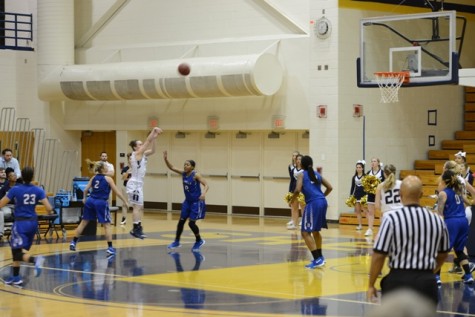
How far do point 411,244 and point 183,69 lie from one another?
64.0 feet

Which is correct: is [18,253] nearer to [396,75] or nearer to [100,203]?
[100,203]

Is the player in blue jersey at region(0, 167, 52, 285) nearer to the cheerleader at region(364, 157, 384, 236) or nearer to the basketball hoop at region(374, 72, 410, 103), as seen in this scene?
the cheerleader at region(364, 157, 384, 236)

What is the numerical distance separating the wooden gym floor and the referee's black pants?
4.17 metres

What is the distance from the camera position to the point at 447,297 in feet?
40.7

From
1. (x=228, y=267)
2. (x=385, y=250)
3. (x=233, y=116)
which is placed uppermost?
(x=233, y=116)

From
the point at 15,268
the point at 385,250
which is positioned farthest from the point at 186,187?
the point at 385,250

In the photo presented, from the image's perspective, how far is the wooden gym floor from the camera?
11.3m

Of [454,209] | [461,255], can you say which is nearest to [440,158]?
[461,255]

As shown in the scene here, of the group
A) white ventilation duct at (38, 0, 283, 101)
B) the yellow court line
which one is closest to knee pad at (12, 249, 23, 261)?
the yellow court line

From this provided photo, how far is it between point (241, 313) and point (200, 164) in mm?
18924

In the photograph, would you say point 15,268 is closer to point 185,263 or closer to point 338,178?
point 185,263

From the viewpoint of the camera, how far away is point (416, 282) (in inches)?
267

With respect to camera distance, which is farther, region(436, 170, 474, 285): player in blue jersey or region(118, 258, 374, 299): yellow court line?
region(436, 170, 474, 285): player in blue jersey

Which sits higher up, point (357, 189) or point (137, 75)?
point (137, 75)
